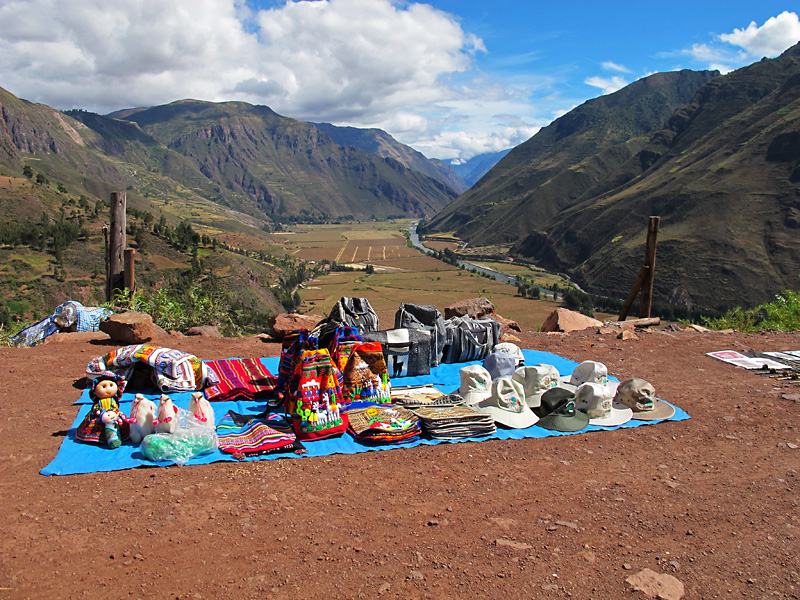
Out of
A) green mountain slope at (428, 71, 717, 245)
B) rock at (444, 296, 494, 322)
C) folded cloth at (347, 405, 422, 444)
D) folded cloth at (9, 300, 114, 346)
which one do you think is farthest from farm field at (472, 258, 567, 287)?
Result: folded cloth at (347, 405, 422, 444)

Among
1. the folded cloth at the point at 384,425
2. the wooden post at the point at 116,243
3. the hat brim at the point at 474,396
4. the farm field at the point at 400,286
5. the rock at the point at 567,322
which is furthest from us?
the farm field at the point at 400,286

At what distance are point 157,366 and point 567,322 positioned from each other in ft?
28.4

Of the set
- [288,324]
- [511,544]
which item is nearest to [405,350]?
[288,324]

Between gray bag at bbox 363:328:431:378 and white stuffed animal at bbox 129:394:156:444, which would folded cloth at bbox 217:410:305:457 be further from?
gray bag at bbox 363:328:431:378

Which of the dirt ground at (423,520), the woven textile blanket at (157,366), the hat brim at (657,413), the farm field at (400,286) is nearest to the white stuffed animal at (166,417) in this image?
the dirt ground at (423,520)

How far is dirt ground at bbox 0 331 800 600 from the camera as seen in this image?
327 centimetres

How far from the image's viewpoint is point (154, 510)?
394 cm

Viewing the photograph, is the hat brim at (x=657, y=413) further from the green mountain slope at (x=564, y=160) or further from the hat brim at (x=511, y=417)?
the green mountain slope at (x=564, y=160)

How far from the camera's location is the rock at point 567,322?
1158 cm

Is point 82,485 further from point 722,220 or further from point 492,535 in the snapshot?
point 722,220

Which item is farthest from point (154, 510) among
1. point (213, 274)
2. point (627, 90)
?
point (627, 90)

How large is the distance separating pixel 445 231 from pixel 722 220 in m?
91.5

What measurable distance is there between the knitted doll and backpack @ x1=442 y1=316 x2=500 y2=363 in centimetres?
476

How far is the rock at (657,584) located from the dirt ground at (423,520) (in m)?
0.05
